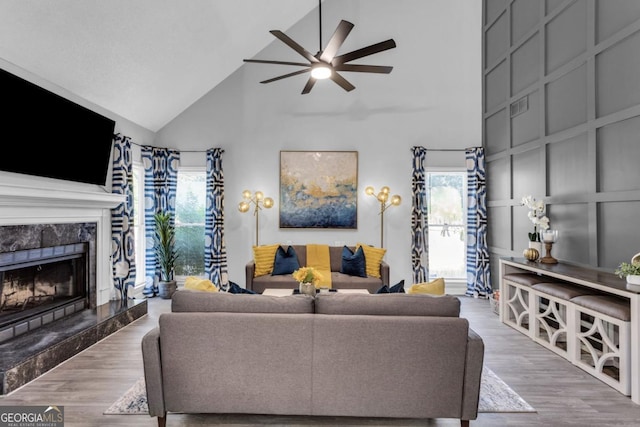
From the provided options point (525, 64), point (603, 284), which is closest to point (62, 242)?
point (603, 284)

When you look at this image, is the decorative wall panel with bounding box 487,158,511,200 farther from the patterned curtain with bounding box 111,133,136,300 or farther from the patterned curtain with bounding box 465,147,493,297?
the patterned curtain with bounding box 111,133,136,300

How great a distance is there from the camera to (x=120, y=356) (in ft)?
11.7

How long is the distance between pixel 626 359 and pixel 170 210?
6220 millimetres

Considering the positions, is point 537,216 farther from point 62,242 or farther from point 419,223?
point 62,242

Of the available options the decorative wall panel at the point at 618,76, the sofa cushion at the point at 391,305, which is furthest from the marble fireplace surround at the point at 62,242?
the decorative wall panel at the point at 618,76

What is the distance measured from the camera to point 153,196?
20.4 feet

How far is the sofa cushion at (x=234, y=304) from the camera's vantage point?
237 centimetres

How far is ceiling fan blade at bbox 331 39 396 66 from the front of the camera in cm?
316

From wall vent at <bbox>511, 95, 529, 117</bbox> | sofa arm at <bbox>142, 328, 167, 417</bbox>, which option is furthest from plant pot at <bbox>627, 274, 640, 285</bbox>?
sofa arm at <bbox>142, 328, 167, 417</bbox>

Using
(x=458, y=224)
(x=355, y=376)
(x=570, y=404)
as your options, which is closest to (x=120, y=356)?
(x=355, y=376)

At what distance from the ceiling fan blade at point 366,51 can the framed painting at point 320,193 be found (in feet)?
9.43

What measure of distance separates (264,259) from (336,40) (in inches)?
136

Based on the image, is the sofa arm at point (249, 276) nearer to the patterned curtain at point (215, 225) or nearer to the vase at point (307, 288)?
the patterned curtain at point (215, 225)

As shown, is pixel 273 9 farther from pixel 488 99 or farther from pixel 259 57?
pixel 488 99
